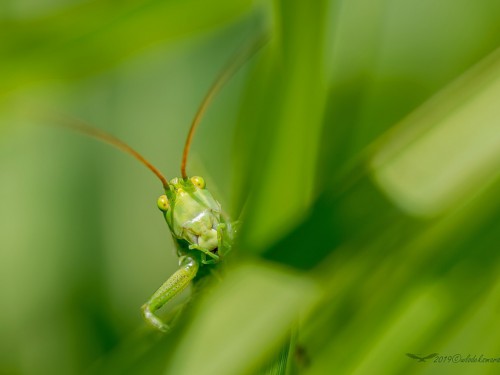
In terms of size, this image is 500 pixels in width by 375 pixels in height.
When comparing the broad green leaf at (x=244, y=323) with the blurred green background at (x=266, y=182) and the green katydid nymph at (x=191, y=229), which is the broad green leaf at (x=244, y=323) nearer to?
the blurred green background at (x=266, y=182)

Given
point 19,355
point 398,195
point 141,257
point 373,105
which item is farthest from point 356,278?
point 19,355

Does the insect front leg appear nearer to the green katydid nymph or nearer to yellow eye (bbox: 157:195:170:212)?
the green katydid nymph

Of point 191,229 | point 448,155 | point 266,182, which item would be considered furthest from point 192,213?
point 448,155

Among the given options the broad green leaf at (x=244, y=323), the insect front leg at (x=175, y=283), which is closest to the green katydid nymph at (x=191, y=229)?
the insect front leg at (x=175, y=283)

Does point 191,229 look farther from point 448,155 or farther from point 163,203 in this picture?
point 448,155
